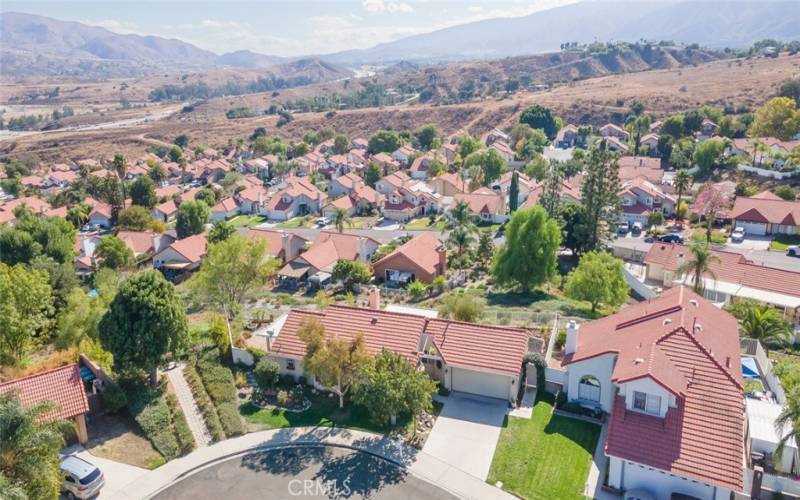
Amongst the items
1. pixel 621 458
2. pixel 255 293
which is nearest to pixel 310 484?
pixel 621 458

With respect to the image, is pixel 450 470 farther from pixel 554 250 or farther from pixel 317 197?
pixel 317 197

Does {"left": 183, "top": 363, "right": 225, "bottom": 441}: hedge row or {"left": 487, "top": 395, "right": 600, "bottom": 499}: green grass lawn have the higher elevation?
{"left": 183, "top": 363, "right": 225, "bottom": 441}: hedge row

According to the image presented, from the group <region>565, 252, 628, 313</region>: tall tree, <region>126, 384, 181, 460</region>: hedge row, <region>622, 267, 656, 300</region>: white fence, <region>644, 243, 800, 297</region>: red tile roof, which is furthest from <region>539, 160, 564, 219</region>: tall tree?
<region>126, 384, 181, 460</region>: hedge row

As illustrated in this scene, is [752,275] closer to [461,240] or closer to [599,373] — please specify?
[599,373]

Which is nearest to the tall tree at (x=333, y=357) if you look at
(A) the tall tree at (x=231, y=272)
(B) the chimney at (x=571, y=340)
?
(B) the chimney at (x=571, y=340)

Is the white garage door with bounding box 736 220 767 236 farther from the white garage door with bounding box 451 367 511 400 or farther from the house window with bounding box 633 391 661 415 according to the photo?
the house window with bounding box 633 391 661 415

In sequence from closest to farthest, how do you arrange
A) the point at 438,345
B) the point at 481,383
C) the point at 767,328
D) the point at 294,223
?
the point at 481,383 → the point at 438,345 → the point at 767,328 → the point at 294,223

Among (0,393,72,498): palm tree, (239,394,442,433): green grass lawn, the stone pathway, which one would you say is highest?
(0,393,72,498): palm tree

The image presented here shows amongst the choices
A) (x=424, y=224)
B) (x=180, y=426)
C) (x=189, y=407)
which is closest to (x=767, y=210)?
(x=424, y=224)
